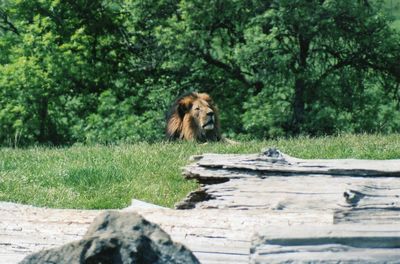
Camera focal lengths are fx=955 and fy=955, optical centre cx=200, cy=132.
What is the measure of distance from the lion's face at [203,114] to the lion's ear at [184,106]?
111mm

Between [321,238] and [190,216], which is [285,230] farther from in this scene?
[190,216]

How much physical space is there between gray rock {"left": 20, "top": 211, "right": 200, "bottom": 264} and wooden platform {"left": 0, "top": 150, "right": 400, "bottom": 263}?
0.56 m

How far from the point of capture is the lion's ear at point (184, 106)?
18.3 m

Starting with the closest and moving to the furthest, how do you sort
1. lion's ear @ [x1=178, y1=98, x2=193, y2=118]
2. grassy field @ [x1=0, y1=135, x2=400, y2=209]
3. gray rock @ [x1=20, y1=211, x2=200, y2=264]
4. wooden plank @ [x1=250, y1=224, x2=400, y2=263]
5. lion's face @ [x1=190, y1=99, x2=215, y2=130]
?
gray rock @ [x1=20, y1=211, x2=200, y2=264] < wooden plank @ [x1=250, y1=224, x2=400, y2=263] < grassy field @ [x1=0, y1=135, x2=400, y2=209] < lion's face @ [x1=190, y1=99, x2=215, y2=130] < lion's ear @ [x1=178, y1=98, x2=193, y2=118]

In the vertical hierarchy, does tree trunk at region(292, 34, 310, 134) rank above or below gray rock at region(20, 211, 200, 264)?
below

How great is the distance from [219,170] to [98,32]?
21.0 metres

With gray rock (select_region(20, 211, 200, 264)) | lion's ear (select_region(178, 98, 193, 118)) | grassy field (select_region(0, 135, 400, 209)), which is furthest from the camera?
lion's ear (select_region(178, 98, 193, 118))

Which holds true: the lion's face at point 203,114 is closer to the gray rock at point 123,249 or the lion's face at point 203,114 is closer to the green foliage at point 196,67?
the green foliage at point 196,67

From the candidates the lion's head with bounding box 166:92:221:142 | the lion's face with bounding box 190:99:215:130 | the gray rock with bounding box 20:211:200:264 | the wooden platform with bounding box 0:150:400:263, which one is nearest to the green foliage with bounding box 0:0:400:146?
the lion's head with bounding box 166:92:221:142

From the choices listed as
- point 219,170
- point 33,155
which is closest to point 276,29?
point 33,155

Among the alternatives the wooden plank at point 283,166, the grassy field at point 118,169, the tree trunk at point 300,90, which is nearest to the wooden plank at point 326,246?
the wooden plank at point 283,166

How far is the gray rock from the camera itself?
5137mm

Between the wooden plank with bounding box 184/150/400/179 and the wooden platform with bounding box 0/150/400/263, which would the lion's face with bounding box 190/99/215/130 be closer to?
the wooden platform with bounding box 0/150/400/263

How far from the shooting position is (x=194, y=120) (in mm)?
18000
